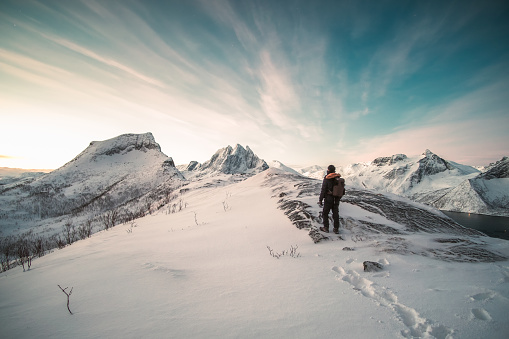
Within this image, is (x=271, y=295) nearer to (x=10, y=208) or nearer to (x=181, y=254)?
(x=181, y=254)

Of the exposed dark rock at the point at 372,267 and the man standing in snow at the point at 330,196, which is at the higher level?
the man standing in snow at the point at 330,196

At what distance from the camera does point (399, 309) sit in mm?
2066

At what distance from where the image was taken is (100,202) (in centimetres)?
4125

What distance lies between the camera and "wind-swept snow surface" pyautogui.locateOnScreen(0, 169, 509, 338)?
1.78 m

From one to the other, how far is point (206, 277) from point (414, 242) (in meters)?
4.53

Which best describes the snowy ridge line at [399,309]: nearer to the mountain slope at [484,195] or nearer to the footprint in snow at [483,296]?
the footprint in snow at [483,296]

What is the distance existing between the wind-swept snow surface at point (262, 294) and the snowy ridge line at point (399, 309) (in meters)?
0.01

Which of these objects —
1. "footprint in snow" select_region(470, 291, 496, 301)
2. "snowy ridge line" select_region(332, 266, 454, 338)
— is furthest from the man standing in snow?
"footprint in snow" select_region(470, 291, 496, 301)

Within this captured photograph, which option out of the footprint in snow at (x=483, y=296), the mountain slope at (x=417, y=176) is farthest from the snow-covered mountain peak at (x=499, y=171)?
the footprint in snow at (x=483, y=296)

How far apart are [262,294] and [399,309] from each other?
1522 millimetres

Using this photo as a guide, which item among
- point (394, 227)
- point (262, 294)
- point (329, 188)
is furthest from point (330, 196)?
point (262, 294)

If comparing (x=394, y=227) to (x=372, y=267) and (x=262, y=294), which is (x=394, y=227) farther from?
(x=262, y=294)

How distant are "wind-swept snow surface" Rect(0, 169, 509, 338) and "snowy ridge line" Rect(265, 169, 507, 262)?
12cm

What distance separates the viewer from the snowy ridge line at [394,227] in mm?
3783
